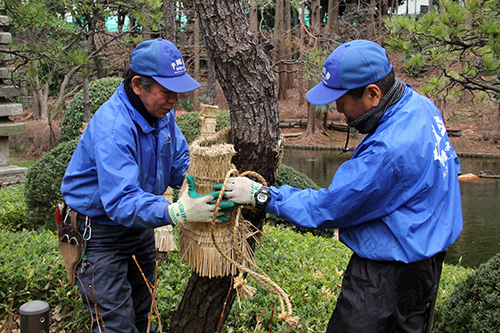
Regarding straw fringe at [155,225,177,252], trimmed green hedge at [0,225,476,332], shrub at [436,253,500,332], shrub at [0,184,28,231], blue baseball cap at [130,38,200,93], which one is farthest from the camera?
shrub at [0,184,28,231]

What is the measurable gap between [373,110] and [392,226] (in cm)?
55

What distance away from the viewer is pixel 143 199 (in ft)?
7.00

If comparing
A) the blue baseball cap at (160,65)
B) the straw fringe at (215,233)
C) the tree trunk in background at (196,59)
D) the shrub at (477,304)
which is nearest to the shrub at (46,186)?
the blue baseball cap at (160,65)

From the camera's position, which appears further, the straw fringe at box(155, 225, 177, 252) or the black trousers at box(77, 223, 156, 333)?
the straw fringe at box(155, 225, 177, 252)

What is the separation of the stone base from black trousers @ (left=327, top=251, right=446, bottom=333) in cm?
759

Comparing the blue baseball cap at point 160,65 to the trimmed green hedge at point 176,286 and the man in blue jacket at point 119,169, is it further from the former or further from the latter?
the trimmed green hedge at point 176,286

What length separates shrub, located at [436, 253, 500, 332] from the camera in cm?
282

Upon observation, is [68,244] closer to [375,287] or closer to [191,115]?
[375,287]

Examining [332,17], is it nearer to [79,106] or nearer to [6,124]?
[79,106]

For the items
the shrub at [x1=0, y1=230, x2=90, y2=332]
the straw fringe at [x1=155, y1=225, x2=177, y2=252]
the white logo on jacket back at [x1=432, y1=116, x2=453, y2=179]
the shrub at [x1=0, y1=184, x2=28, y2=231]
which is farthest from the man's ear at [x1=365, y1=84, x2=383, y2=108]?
the shrub at [x1=0, y1=184, x2=28, y2=231]

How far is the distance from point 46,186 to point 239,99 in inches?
137

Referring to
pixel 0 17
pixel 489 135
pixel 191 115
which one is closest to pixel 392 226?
pixel 191 115

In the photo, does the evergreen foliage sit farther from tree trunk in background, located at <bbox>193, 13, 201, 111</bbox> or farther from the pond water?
tree trunk in background, located at <bbox>193, 13, 201, 111</bbox>

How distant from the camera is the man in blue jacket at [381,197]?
2008 millimetres
